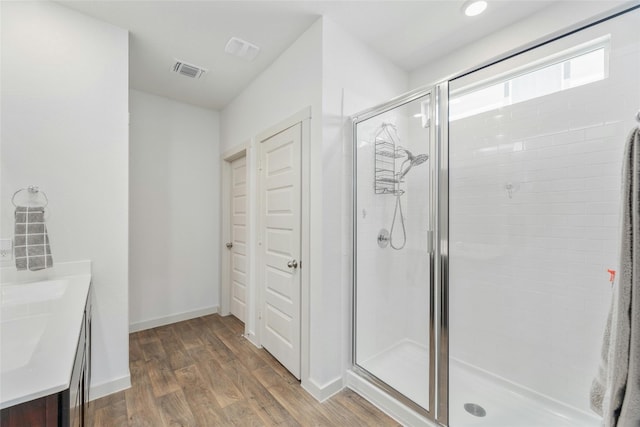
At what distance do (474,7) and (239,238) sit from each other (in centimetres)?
Answer: 302

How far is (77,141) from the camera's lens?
190cm

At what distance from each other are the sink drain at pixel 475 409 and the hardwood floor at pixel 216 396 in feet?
1.56

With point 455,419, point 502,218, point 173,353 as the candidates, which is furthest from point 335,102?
point 173,353

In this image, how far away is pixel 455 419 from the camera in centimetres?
162

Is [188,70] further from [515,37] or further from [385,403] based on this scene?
[385,403]

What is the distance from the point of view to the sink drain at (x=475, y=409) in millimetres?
1734

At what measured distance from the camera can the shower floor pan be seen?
169 centimetres

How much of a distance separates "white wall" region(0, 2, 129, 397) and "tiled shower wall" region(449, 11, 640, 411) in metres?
2.41

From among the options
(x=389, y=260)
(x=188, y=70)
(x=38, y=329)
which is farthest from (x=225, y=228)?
(x=38, y=329)

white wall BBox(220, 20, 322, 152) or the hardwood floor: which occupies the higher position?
white wall BBox(220, 20, 322, 152)

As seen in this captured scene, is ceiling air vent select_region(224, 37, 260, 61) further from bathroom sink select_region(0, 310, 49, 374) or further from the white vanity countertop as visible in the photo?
bathroom sink select_region(0, 310, 49, 374)

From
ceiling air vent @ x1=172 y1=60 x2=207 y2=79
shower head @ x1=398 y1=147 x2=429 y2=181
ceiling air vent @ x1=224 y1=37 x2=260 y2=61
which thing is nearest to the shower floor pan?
shower head @ x1=398 y1=147 x2=429 y2=181

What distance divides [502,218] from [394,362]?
1396mm

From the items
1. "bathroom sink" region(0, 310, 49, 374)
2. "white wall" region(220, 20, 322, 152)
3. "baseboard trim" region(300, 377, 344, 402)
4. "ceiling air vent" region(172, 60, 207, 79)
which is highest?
"ceiling air vent" region(172, 60, 207, 79)
